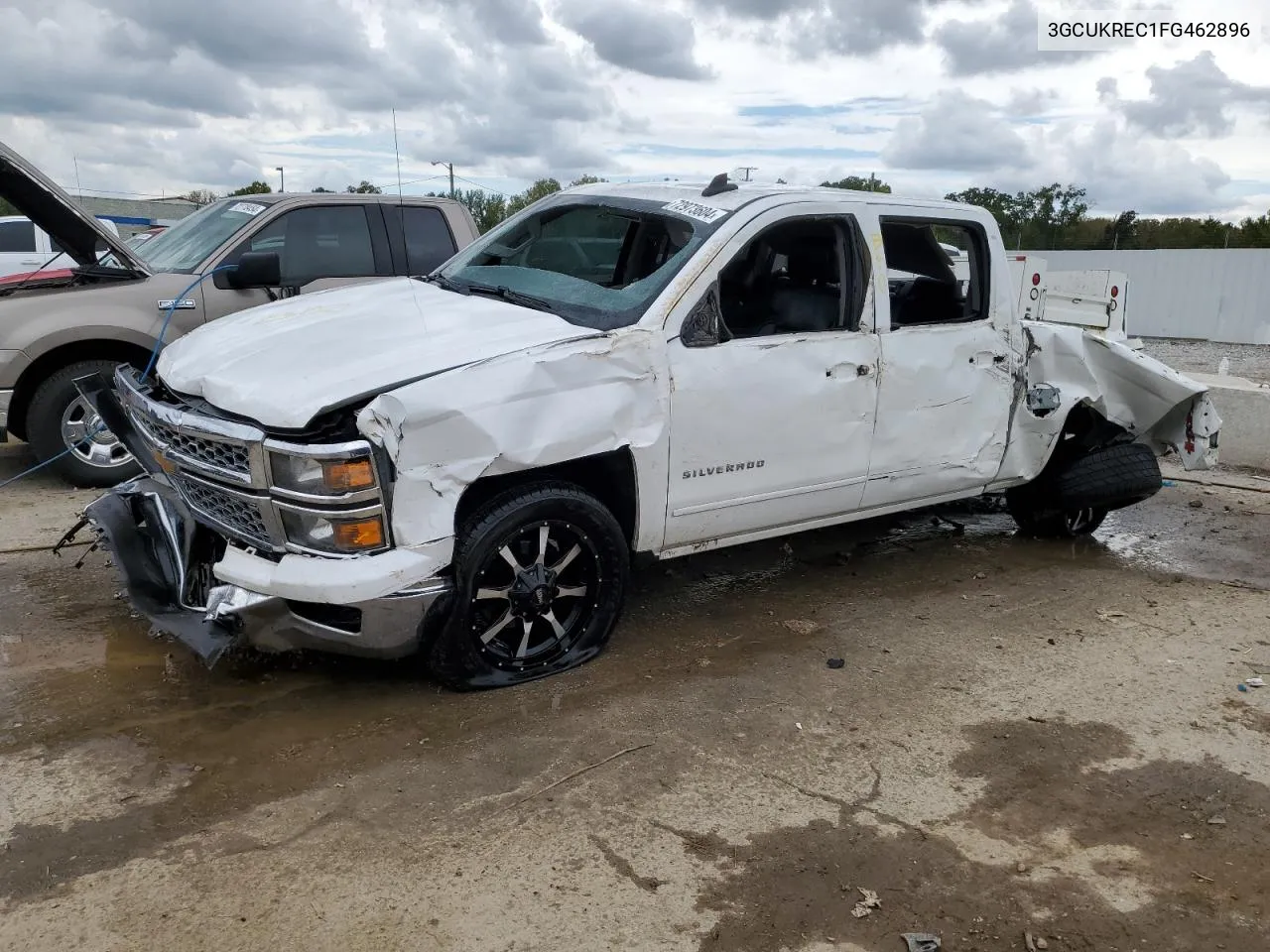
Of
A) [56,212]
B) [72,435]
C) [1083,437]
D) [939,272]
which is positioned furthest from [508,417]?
[72,435]

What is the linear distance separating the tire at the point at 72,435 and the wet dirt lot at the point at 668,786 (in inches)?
64.5

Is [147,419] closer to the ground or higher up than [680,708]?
higher up

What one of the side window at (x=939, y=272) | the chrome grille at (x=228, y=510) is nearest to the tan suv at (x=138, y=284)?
the chrome grille at (x=228, y=510)

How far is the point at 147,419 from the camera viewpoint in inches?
156

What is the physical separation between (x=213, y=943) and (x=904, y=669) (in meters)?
2.89

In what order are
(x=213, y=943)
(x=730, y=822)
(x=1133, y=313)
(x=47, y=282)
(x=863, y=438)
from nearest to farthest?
1. (x=213, y=943)
2. (x=730, y=822)
3. (x=863, y=438)
4. (x=47, y=282)
5. (x=1133, y=313)

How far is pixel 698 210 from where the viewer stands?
450 centimetres

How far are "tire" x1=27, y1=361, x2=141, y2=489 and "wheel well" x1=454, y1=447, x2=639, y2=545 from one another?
359cm

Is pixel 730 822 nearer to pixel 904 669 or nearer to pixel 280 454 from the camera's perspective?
pixel 904 669

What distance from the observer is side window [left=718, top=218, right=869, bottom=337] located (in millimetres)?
4617

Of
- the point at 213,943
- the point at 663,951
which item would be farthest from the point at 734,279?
the point at 213,943

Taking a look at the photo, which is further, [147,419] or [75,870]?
[147,419]

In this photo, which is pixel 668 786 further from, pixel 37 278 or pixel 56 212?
pixel 37 278

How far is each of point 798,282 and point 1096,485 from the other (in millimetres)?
2343
